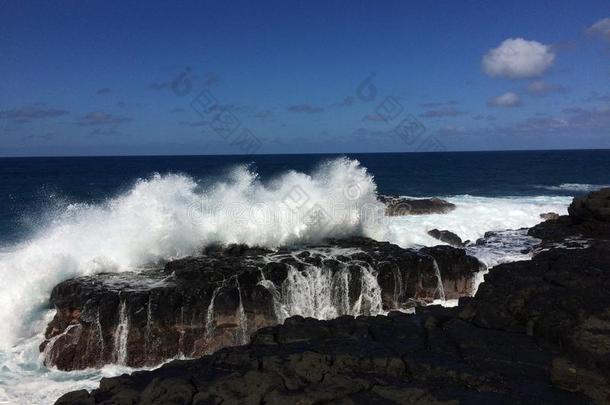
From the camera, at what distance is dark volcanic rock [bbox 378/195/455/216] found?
27117 mm

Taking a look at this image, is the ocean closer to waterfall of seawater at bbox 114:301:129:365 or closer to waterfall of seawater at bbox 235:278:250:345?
waterfall of seawater at bbox 114:301:129:365

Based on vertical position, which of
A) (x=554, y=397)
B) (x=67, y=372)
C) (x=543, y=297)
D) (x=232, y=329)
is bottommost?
(x=67, y=372)

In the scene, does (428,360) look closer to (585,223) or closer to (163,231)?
(163,231)

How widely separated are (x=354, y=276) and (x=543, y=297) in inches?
196

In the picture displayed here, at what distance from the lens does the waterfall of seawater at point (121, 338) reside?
1054 centimetres

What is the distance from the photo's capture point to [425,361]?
23.2 feet

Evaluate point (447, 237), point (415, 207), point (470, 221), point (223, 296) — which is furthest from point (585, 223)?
point (223, 296)

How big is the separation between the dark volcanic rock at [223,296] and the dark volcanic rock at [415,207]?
13.0 meters

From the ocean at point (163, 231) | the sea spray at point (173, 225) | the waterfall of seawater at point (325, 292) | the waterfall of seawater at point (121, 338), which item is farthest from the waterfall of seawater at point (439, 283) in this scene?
the waterfall of seawater at point (121, 338)

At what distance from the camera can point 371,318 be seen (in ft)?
30.1

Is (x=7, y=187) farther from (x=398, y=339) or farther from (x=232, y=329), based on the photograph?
(x=398, y=339)

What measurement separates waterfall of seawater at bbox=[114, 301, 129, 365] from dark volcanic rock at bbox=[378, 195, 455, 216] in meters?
18.5

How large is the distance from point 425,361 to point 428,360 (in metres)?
0.07

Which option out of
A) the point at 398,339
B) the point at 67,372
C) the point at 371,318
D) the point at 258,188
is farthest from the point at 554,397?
the point at 258,188
